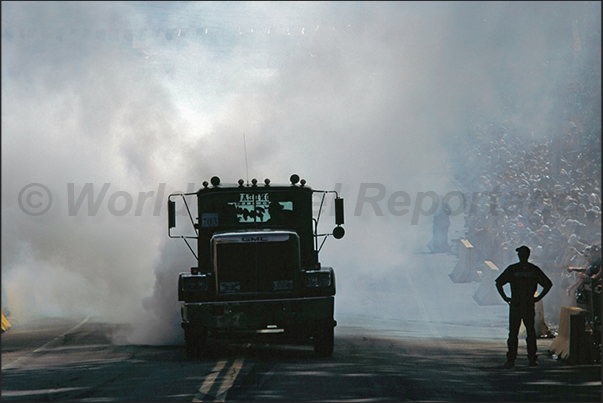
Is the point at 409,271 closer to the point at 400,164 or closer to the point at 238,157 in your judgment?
the point at 400,164

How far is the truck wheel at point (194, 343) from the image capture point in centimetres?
1230

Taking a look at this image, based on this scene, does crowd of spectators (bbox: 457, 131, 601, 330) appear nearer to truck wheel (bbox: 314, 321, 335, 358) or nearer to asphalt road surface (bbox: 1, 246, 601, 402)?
asphalt road surface (bbox: 1, 246, 601, 402)

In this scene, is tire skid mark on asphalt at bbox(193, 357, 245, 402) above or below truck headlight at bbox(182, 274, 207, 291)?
below

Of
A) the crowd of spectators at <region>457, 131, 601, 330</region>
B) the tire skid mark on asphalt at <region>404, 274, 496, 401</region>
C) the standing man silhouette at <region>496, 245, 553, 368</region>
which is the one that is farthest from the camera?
the crowd of spectators at <region>457, 131, 601, 330</region>

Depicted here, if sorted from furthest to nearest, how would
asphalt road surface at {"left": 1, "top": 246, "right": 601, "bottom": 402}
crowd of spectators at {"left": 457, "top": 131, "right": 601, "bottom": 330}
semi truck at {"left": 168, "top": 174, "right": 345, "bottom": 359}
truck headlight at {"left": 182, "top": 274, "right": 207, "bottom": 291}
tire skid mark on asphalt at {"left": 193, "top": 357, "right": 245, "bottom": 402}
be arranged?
1. crowd of spectators at {"left": 457, "top": 131, "right": 601, "bottom": 330}
2. truck headlight at {"left": 182, "top": 274, "right": 207, "bottom": 291}
3. semi truck at {"left": 168, "top": 174, "right": 345, "bottom": 359}
4. asphalt road surface at {"left": 1, "top": 246, "right": 601, "bottom": 402}
5. tire skid mark on asphalt at {"left": 193, "top": 357, "right": 245, "bottom": 402}

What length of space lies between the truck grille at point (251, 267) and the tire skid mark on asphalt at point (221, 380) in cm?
115

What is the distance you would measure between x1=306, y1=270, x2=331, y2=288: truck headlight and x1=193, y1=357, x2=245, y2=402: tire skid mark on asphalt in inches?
62.2

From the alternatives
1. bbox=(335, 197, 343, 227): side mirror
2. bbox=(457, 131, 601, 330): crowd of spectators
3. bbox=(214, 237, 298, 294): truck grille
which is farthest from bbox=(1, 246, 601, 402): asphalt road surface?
bbox=(335, 197, 343, 227): side mirror

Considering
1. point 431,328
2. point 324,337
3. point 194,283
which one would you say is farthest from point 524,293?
point 431,328

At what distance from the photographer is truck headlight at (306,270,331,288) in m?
12.2

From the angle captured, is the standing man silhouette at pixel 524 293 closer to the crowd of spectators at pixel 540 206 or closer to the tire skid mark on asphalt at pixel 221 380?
the crowd of spectators at pixel 540 206

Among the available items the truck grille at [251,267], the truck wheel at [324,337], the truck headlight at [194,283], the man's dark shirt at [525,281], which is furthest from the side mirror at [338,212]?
the man's dark shirt at [525,281]

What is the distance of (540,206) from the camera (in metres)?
19.4

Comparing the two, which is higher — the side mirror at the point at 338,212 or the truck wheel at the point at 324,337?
the side mirror at the point at 338,212
